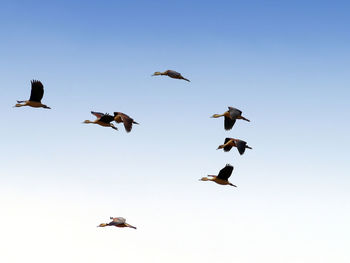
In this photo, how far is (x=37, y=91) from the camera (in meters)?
36.5

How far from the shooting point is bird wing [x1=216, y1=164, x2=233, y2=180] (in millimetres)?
33219

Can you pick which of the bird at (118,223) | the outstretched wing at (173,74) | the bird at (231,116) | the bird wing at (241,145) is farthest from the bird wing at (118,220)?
the outstretched wing at (173,74)

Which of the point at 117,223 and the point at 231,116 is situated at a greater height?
the point at 231,116

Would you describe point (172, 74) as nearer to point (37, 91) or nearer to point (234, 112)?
point (234, 112)

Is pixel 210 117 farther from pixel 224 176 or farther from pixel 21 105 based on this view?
pixel 21 105

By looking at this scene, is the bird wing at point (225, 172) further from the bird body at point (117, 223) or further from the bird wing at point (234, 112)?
the bird body at point (117, 223)

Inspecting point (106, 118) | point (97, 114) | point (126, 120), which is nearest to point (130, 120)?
point (126, 120)

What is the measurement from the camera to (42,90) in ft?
120

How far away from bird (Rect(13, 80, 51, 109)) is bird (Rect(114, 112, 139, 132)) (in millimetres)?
5584

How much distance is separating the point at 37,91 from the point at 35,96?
2.20 ft

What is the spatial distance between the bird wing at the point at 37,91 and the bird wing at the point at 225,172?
43.8 feet

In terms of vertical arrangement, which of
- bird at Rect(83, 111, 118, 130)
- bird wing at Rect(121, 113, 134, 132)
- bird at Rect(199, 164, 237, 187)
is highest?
bird wing at Rect(121, 113, 134, 132)

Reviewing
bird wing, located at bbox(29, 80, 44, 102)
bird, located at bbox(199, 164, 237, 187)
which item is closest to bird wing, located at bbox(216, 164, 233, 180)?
bird, located at bbox(199, 164, 237, 187)

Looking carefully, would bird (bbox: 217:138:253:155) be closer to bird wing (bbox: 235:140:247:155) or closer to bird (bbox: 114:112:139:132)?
bird wing (bbox: 235:140:247:155)
